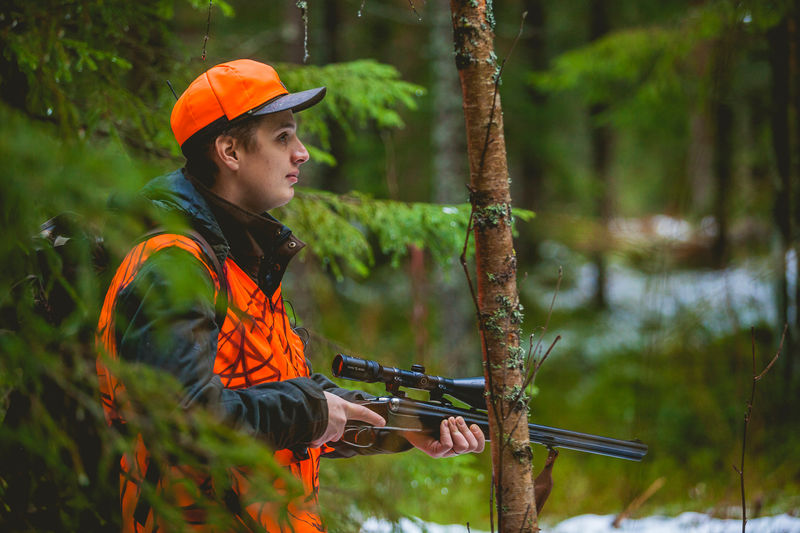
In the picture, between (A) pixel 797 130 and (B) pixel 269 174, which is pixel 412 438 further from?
(A) pixel 797 130

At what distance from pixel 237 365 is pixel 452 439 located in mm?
936

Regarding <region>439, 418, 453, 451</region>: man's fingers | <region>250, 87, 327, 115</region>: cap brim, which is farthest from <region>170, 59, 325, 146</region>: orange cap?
<region>439, 418, 453, 451</region>: man's fingers

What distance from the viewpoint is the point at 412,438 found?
8.17ft

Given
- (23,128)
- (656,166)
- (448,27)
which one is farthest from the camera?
(656,166)

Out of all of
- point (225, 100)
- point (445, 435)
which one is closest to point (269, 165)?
point (225, 100)

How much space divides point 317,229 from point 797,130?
584 centimetres

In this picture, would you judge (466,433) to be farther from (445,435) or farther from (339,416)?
(339,416)

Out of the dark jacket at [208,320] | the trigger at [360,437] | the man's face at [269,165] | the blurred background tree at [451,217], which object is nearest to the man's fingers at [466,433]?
the trigger at [360,437]

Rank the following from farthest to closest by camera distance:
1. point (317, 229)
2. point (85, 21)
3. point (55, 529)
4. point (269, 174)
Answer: point (317, 229)
point (85, 21)
point (269, 174)
point (55, 529)

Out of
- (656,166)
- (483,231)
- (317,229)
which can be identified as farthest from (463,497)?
(656,166)

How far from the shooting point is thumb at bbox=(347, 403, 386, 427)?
2.13 metres

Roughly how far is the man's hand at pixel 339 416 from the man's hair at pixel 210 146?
904 millimetres

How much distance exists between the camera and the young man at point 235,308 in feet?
5.64

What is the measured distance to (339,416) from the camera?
2025 millimetres
